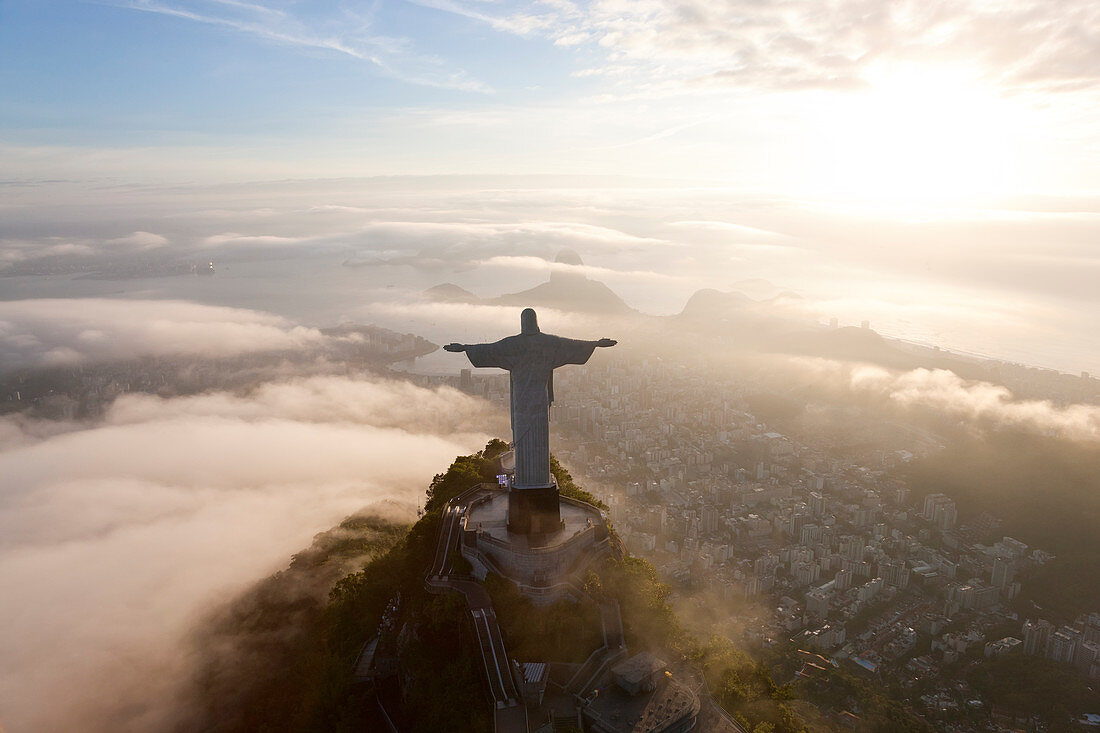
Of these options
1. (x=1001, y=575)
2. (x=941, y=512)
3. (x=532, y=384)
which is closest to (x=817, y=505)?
(x=941, y=512)

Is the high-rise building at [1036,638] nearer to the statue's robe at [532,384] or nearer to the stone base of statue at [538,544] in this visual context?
the stone base of statue at [538,544]

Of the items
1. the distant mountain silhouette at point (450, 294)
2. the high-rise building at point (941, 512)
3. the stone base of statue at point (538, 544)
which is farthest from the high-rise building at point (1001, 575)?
the distant mountain silhouette at point (450, 294)

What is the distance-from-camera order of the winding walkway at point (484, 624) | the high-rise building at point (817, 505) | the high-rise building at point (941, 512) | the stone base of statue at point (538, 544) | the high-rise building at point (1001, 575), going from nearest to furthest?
the winding walkway at point (484, 624) → the stone base of statue at point (538, 544) → the high-rise building at point (1001, 575) → the high-rise building at point (941, 512) → the high-rise building at point (817, 505)

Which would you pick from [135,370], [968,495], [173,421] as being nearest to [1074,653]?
[968,495]

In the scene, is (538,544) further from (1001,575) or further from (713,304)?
(713,304)

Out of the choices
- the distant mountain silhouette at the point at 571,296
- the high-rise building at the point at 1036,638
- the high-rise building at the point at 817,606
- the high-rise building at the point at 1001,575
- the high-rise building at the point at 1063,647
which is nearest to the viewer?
the high-rise building at the point at 1063,647

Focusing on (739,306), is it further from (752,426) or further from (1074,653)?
(1074,653)

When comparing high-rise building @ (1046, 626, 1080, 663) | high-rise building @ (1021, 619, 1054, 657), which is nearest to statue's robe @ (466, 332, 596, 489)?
high-rise building @ (1021, 619, 1054, 657)
